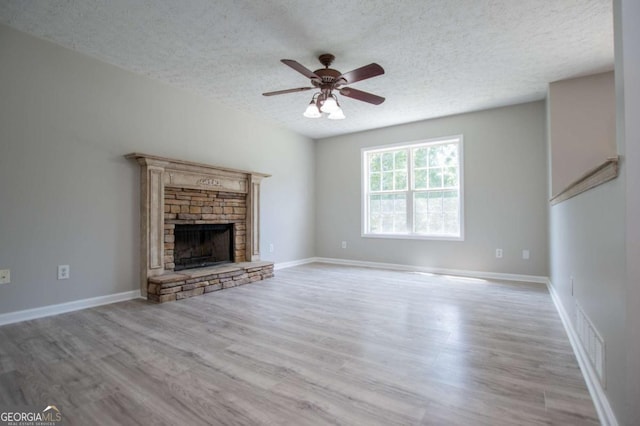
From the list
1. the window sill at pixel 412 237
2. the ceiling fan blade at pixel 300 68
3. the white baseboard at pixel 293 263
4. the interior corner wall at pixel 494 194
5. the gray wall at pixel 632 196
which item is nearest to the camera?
the gray wall at pixel 632 196

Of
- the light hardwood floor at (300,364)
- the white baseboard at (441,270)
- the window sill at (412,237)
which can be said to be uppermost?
the window sill at (412,237)

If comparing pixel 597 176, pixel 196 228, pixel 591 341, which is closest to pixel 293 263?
pixel 196 228

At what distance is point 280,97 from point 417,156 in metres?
2.46

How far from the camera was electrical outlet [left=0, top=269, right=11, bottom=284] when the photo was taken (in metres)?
2.52

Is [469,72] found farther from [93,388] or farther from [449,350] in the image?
[93,388]

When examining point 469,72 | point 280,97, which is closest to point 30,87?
point 280,97

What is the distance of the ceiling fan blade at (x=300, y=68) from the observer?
241cm

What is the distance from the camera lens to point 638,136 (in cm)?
105

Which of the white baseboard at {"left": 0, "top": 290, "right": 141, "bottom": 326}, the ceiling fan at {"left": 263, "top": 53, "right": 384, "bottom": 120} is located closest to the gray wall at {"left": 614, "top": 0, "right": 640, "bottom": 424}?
the ceiling fan at {"left": 263, "top": 53, "right": 384, "bottom": 120}

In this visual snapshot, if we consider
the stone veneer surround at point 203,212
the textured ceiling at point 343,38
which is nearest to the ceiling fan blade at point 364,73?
the textured ceiling at point 343,38

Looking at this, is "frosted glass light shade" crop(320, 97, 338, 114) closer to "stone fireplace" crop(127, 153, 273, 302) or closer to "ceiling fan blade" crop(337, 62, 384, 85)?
"ceiling fan blade" crop(337, 62, 384, 85)

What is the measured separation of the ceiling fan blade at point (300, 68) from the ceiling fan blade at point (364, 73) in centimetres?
24

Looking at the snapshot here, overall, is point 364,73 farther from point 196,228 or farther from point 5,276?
point 5,276

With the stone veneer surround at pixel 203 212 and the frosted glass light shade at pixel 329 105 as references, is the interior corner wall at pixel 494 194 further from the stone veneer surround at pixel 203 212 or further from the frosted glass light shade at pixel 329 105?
the frosted glass light shade at pixel 329 105
